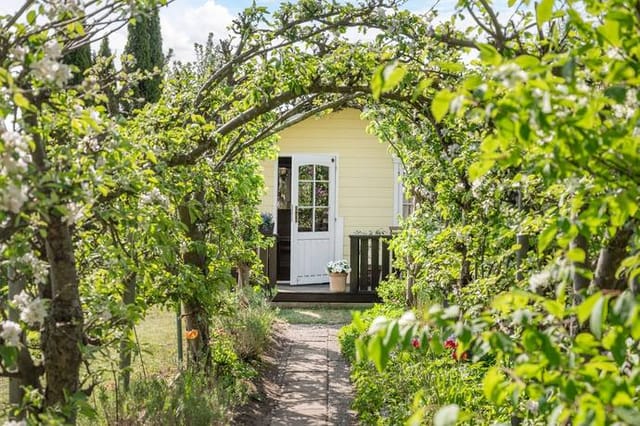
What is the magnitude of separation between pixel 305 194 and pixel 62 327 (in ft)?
28.3

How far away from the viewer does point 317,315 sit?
30.5 feet

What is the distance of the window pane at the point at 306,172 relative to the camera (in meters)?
11.0

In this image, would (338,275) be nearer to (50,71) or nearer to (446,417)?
(50,71)

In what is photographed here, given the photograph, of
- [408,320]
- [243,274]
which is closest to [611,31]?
[408,320]

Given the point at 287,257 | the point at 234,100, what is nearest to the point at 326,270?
the point at 287,257

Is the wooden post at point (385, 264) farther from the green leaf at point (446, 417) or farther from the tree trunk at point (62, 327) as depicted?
the green leaf at point (446, 417)

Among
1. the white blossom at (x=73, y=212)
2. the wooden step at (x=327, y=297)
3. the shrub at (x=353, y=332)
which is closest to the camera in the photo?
the white blossom at (x=73, y=212)

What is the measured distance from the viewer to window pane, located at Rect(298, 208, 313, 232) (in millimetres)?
10977

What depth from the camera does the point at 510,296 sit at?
1.38 m

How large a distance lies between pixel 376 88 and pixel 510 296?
0.50m

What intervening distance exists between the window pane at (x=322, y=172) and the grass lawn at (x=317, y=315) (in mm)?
2308

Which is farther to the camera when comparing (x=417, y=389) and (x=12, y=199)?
(x=417, y=389)

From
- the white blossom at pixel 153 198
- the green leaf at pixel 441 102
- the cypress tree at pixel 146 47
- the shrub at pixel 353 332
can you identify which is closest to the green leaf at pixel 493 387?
A: the green leaf at pixel 441 102

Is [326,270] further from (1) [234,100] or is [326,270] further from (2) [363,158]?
(1) [234,100]
